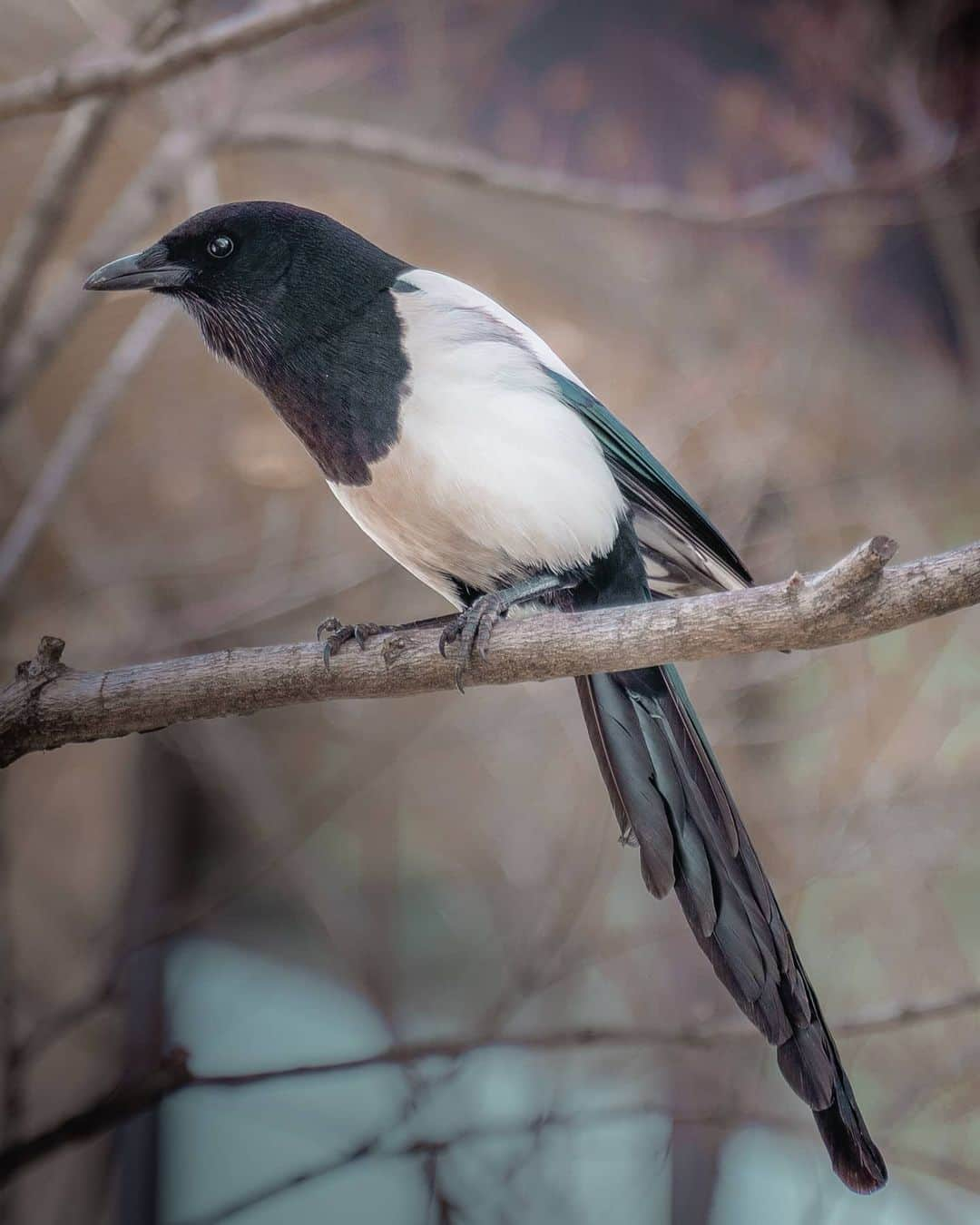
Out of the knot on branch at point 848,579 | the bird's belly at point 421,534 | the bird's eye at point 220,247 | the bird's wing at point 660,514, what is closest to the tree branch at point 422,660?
the knot on branch at point 848,579

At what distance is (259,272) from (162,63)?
0.80 ft

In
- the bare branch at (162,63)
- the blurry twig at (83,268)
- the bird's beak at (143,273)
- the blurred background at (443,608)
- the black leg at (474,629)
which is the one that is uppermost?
the bare branch at (162,63)


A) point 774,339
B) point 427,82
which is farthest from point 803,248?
point 427,82

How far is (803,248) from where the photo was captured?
96.3 inches

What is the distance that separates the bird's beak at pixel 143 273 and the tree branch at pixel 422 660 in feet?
1.22

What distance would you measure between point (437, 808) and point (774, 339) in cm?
106

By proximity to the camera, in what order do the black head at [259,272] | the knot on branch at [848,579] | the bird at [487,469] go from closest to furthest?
the knot on branch at [848,579] → the bird at [487,469] → the black head at [259,272]

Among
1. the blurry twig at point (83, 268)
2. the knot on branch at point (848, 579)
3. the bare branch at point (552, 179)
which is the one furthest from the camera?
the blurry twig at point (83, 268)

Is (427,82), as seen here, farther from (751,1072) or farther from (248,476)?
(751,1072)

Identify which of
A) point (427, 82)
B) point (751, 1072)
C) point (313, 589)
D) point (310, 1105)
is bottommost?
point (751, 1072)

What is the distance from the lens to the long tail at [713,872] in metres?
1.00

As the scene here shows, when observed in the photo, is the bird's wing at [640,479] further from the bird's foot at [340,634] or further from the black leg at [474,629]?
the bird's foot at [340,634]

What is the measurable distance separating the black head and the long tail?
0.45m

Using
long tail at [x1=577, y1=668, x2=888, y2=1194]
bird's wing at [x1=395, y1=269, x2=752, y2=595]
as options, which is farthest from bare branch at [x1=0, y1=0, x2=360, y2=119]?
long tail at [x1=577, y1=668, x2=888, y2=1194]
